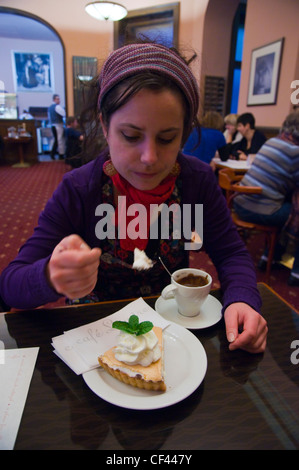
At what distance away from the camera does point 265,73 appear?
4637 mm

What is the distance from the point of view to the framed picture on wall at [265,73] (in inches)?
172

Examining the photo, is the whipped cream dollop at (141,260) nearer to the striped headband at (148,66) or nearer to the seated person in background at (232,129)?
the striped headband at (148,66)

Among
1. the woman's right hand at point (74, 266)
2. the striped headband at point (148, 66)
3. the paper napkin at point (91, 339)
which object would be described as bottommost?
the paper napkin at point (91, 339)

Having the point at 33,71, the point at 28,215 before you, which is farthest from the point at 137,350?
the point at 33,71

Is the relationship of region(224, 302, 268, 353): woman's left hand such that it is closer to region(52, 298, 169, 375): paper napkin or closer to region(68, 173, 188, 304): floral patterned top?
region(52, 298, 169, 375): paper napkin

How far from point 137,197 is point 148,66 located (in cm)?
38

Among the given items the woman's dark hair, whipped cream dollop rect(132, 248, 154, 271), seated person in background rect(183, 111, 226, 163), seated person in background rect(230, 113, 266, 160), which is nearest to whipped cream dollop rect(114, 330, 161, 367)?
whipped cream dollop rect(132, 248, 154, 271)

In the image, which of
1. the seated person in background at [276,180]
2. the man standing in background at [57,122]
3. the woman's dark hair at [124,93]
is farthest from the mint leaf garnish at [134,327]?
the man standing in background at [57,122]

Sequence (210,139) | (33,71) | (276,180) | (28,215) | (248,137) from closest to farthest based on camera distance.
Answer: (276,180), (210,139), (28,215), (248,137), (33,71)

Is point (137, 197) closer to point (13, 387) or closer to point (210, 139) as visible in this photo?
point (13, 387)

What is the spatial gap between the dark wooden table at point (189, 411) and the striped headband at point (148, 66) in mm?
673

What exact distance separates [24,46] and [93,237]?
1284 cm

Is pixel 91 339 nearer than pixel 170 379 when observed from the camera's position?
No

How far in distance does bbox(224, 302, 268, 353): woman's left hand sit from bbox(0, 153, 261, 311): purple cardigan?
0.05 m
